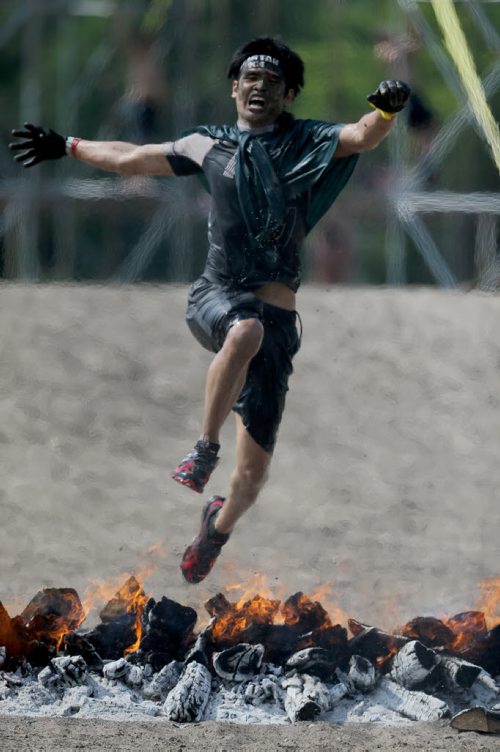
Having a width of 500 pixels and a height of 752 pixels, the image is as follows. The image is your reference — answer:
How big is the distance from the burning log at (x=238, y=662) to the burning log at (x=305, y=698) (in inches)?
4.6

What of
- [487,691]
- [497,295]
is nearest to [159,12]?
[497,295]

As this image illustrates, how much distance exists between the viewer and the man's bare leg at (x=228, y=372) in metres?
5.07

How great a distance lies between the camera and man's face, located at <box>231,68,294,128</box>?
5102mm

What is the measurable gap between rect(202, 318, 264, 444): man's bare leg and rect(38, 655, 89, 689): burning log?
87 centimetres

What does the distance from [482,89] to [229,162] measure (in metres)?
1.18

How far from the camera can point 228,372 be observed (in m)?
5.11

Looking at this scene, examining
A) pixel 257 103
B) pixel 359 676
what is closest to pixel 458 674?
pixel 359 676

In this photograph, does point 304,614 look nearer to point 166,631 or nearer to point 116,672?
point 166,631

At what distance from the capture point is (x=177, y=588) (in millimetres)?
5223

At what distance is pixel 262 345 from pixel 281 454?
1.36ft

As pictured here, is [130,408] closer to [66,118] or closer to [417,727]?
[66,118]

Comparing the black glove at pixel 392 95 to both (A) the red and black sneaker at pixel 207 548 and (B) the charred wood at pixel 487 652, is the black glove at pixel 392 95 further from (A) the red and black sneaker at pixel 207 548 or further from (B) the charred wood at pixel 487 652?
(B) the charred wood at pixel 487 652

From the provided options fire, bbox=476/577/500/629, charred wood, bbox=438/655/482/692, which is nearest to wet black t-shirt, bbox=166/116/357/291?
fire, bbox=476/577/500/629

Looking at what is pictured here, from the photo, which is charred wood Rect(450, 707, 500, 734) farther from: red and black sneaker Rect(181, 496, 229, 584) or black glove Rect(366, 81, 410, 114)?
black glove Rect(366, 81, 410, 114)
